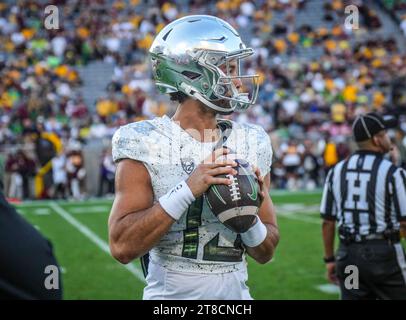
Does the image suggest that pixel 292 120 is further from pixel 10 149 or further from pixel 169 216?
pixel 169 216

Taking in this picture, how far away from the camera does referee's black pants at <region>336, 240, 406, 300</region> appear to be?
14.5 ft

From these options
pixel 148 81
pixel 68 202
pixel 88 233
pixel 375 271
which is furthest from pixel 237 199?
pixel 148 81

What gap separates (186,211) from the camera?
259 centimetres

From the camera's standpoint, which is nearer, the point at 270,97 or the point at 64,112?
the point at 64,112

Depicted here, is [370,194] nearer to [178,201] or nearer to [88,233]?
[178,201]

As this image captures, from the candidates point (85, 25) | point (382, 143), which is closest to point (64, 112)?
point (85, 25)

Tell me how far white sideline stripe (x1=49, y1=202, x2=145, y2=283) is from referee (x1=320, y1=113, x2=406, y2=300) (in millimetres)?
3505

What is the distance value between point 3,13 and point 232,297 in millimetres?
19826

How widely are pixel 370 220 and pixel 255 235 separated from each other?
2.09m

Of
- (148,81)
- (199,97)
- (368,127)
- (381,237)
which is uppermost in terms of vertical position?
(148,81)

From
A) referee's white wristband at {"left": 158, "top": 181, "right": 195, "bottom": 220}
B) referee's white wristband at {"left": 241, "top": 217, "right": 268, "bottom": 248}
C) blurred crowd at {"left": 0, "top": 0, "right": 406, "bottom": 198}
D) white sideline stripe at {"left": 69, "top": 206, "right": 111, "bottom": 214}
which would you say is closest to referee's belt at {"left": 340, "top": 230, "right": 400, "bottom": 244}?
referee's white wristband at {"left": 241, "top": 217, "right": 268, "bottom": 248}

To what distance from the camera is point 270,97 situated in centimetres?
1995

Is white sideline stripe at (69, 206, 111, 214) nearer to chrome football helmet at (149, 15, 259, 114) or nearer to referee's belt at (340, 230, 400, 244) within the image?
referee's belt at (340, 230, 400, 244)

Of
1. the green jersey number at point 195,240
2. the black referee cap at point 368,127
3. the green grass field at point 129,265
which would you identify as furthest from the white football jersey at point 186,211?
the green grass field at point 129,265
